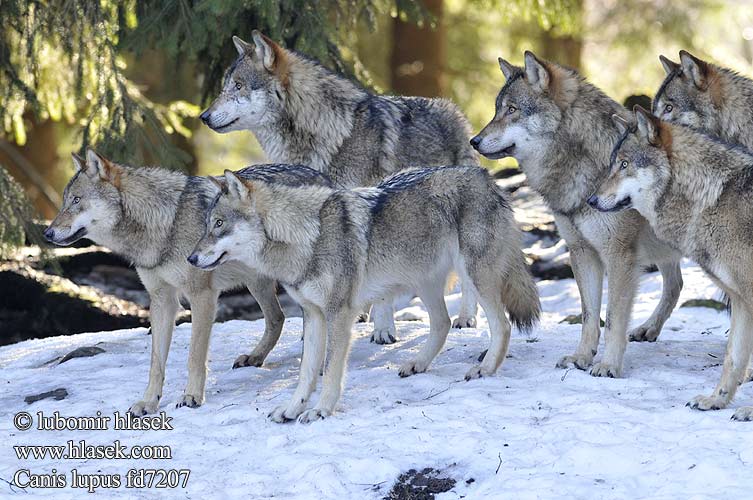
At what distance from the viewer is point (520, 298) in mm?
7254

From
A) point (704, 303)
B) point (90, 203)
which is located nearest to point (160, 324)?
point (90, 203)

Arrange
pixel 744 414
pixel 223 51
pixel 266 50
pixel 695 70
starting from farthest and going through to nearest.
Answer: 1. pixel 223 51
2. pixel 266 50
3. pixel 695 70
4. pixel 744 414

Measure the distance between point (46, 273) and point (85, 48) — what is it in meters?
2.29

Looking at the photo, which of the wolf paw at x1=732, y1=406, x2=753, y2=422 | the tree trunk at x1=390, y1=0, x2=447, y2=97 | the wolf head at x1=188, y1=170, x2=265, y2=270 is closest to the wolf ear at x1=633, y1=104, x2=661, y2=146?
the wolf paw at x1=732, y1=406, x2=753, y2=422

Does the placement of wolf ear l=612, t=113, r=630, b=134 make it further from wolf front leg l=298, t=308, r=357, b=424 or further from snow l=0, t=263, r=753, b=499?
wolf front leg l=298, t=308, r=357, b=424

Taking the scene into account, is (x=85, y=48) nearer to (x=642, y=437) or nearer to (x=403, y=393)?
(x=403, y=393)

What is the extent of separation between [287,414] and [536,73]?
2.83m

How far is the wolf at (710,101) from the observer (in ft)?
23.8

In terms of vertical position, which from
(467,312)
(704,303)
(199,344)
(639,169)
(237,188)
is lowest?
(199,344)

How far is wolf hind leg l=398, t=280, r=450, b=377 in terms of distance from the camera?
7336mm

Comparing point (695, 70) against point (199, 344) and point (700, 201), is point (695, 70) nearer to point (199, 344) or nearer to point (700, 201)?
point (700, 201)

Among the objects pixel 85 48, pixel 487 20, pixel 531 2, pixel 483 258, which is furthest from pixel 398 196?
pixel 487 20

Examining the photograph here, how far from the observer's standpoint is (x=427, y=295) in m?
7.45

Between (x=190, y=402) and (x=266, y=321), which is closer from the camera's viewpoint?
(x=190, y=402)
